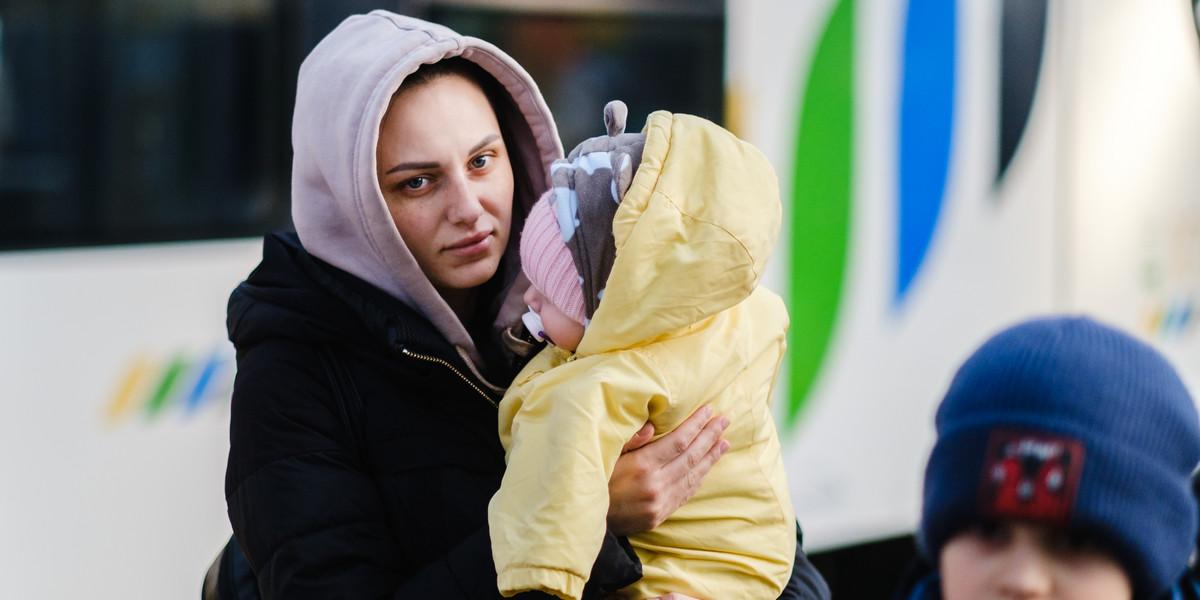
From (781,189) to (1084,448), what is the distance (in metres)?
2.52

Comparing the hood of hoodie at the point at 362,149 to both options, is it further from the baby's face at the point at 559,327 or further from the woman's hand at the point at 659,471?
the woman's hand at the point at 659,471

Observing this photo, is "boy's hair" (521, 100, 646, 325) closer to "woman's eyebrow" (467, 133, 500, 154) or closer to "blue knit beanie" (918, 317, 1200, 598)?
"woman's eyebrow" (467, 133, 500, 154)

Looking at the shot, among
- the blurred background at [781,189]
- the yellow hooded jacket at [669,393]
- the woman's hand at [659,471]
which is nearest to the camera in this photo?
the yellow hooded jacket at [669,393]

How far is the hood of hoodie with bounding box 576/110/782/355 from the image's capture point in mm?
1515

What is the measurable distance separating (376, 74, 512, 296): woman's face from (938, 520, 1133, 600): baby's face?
31.8 inches

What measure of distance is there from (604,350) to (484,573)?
328 millimetres

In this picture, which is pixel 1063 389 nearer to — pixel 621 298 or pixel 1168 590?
pixel 1168 590

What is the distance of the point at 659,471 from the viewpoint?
156 cm

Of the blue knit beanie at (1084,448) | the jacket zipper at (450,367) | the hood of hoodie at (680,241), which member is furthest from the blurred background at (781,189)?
the blue knit beanie at (1084,448)

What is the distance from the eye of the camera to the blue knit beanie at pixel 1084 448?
1.14 meters

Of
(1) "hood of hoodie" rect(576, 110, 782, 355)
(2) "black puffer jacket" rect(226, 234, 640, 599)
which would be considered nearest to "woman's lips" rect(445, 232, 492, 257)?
(2) "black puffer jacket" rect(226, 234, 640, 599)

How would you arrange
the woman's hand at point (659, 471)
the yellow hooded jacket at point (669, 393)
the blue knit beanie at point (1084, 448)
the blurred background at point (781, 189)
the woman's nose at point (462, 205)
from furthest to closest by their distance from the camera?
1. the blurred background at point (781, 189)
2. the woman's nose at point (462, 205)
3. the woman's hand at point (659, 471)
4. the yellow hooded jacket at point (669, 393)
5. the blue knit beanie at point (1084, 448)

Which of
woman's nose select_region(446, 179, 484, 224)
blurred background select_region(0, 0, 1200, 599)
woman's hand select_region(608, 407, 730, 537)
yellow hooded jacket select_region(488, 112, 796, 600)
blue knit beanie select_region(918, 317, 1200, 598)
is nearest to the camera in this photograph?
blue knit beanie select_region(918, 317, 1200, 598)

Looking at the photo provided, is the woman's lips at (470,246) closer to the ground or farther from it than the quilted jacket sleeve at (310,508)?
farther from it
